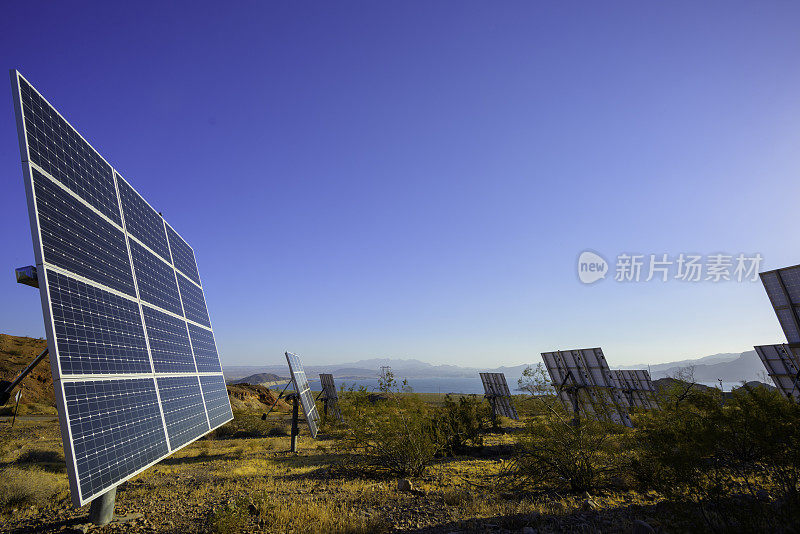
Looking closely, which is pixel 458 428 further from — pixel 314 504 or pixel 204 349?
pixel 204 349

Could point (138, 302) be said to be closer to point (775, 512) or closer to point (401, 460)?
point (401, 460)

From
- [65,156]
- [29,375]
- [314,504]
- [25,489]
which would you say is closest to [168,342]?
[25,489]

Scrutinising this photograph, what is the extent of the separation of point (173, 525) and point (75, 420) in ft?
14.2

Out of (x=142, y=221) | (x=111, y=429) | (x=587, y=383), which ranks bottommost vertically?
(x=587, y=383)

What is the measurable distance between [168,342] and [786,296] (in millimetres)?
21908

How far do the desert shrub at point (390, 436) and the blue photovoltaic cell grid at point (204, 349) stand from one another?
6.18m

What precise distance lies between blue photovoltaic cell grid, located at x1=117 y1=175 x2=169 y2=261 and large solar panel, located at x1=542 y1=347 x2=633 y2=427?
20947mm

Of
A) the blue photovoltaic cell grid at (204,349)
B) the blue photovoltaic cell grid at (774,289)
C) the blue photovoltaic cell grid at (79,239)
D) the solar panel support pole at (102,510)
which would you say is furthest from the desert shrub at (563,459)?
the blue photovoltaic cell grid at (79,239)

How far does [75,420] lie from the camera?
638cm

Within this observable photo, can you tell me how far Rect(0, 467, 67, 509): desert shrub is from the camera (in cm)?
1048

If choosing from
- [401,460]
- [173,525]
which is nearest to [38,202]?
[173,525]

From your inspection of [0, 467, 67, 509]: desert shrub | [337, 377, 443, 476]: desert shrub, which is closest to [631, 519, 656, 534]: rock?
[337, 377, 443, 476]: desert shrub

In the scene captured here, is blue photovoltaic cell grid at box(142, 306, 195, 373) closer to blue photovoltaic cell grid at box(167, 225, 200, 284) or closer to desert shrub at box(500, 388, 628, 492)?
blue photovoltaic cell grid at box(167, 225, 200, 284)

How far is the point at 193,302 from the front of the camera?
1656 cm
